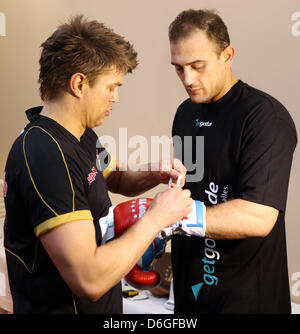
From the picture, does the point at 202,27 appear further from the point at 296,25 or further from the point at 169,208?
the point at 296,25

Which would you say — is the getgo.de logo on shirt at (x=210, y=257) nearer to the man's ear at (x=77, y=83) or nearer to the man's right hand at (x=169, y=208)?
the man's right hand at (x=169, y=208)

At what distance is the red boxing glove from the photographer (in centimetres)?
141

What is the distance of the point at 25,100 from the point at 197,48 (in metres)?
2.87

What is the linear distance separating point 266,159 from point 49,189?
0.71 metres

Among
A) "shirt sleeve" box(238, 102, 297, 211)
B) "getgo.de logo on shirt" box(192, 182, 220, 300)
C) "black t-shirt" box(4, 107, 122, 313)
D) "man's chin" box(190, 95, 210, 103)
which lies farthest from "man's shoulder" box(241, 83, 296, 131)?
"black t-shirt" box(4, 107, 122, 313)

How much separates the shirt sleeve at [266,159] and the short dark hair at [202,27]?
324mm

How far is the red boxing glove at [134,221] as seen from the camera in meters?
1.41

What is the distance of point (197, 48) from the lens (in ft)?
5.23

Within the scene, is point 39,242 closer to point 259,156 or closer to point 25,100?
point 259,156

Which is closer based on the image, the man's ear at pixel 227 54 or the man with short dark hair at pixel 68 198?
the man with short dark hair at pixel 68 198

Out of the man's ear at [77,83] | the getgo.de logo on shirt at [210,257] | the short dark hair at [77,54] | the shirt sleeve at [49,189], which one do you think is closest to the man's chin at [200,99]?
the getgo.de logo on shirt at [210,257]

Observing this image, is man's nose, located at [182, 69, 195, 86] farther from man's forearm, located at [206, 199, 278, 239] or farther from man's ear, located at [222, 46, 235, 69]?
man's forearm, located at [206, 199, 278, 239]

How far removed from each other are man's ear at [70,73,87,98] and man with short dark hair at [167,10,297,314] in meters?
0.49

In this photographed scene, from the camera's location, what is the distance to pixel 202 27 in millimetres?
1600
